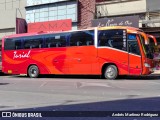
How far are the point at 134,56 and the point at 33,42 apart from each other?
8.06 meters

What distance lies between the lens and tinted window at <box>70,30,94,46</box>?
22.5 metres

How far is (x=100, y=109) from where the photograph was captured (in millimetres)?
10070

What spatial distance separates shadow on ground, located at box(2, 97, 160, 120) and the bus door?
29.7ft

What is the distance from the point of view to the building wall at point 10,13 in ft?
128

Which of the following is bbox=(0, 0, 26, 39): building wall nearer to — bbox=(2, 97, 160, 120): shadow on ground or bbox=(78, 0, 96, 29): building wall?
bbox=(78, 0, 96, 29): building wall

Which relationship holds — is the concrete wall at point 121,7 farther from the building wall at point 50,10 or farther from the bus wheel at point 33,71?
the bus wheel at point 33,71

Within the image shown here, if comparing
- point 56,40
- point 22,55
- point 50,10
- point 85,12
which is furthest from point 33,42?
point 50,10

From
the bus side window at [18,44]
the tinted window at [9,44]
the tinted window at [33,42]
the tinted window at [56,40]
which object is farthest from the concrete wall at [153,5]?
the tinted window at [9,44]

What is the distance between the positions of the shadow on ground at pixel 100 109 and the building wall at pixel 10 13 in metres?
28.8

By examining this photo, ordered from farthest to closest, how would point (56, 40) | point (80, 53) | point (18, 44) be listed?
point (18, 44) < point (56, 40) < point (80, 53)

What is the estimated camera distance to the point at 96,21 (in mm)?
32031

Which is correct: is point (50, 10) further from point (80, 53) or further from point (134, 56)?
point (134, 56)

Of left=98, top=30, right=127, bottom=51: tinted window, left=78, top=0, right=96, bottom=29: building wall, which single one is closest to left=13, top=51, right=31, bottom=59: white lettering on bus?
left=98, top=30, right=127, bottom=51: tinted window

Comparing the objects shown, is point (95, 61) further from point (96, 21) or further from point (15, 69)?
point (96, 21)
